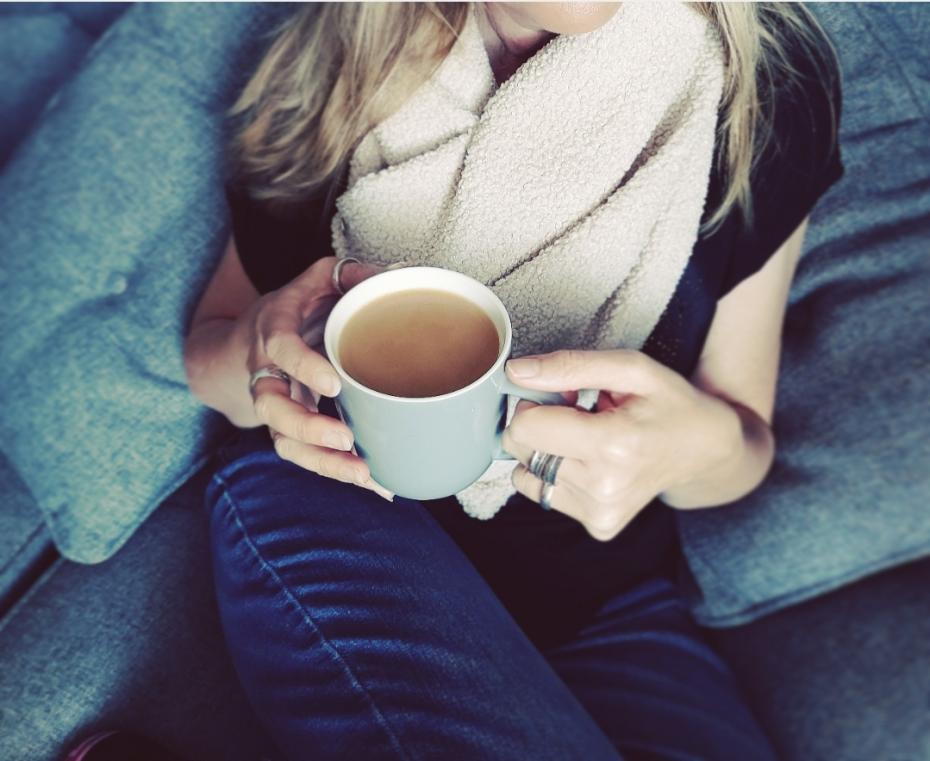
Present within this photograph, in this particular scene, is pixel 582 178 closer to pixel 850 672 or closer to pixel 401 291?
pixel 401 291

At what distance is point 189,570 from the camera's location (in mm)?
866

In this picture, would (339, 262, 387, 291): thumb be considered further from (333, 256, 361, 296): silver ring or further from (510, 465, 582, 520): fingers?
(510, 465, 582, 520): fingers

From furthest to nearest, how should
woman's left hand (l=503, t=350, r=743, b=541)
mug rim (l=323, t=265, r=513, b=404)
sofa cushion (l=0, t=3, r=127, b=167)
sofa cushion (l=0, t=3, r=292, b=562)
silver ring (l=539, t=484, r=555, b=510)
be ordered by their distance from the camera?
sofa cushion (l=0, t=3, r=127, b=167) < sofa cushion (l=0, t=3, r=292, b=562) < silver ring (l=539, t=484, r=555, b=510) < woman's left hand (l=503, t=350, r=743, b=541) < mug rim (l=323, t=265, r=513, b=404)

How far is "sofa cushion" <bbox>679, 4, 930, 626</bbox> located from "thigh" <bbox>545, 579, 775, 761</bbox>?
6 cm

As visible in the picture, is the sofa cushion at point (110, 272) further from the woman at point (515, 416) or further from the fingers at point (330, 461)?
the fingers at point (330, 461)

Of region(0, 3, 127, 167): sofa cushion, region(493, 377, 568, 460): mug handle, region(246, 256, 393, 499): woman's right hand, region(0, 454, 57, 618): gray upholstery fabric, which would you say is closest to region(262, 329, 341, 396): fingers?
region(246, 256, 393, 499): woman's right hand

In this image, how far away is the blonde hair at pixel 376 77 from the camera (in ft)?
2.25

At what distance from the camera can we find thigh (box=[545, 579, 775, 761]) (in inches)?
30.5

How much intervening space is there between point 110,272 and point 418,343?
583mm

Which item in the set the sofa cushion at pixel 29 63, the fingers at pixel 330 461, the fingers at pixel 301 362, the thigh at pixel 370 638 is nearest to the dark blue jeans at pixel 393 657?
the thigh at pixel 370 638

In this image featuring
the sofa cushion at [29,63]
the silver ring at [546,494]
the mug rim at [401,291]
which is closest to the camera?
the mug rim at [401,291]

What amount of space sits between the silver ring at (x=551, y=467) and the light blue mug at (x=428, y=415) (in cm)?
6

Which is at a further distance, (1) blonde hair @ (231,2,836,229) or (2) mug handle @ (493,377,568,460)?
(1) blonde hair @ (231,2,836,229)

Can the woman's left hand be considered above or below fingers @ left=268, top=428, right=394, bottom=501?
below
